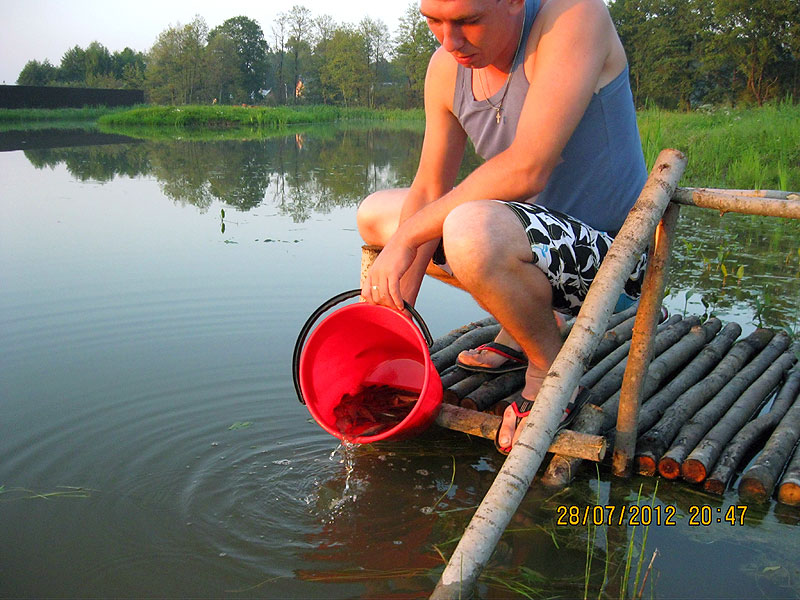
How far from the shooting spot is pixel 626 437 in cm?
230

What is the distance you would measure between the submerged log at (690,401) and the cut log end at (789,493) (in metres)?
0.34

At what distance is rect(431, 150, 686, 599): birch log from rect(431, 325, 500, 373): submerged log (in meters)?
1.22

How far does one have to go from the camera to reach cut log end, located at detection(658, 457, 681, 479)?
2.26 meters

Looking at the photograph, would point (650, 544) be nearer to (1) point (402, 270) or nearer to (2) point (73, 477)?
(1) point (402, 270)

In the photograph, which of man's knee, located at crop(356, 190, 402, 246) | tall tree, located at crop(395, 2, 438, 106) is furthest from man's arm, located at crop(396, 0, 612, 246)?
tall tree, located at crop(395, 2, 438, 106)


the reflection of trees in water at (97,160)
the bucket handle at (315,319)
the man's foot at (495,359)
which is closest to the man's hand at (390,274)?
the bucket handle at (315,319)

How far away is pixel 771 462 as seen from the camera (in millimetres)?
2221

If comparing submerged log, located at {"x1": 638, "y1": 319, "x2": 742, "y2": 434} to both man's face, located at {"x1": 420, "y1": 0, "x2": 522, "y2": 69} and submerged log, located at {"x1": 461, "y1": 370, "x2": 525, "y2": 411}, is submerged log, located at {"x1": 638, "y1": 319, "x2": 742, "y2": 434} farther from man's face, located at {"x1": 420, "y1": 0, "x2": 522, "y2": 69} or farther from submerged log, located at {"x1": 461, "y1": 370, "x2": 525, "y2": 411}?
man's face, located at {"x1": 420, "y1": 0, "x2": 522, "y2": 69}

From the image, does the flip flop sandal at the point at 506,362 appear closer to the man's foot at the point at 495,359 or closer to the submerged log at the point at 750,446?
the man's foot at the point at 495,359

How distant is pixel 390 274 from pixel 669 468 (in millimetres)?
1056

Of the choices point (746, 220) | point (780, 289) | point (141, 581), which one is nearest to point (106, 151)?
point (746, 220)

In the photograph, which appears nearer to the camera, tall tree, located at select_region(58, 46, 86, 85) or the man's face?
the man's face

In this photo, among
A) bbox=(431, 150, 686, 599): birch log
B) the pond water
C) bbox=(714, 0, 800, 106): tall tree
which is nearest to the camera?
bbox=(431, 150, 686, 599): birch log

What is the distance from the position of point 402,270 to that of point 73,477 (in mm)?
1230
